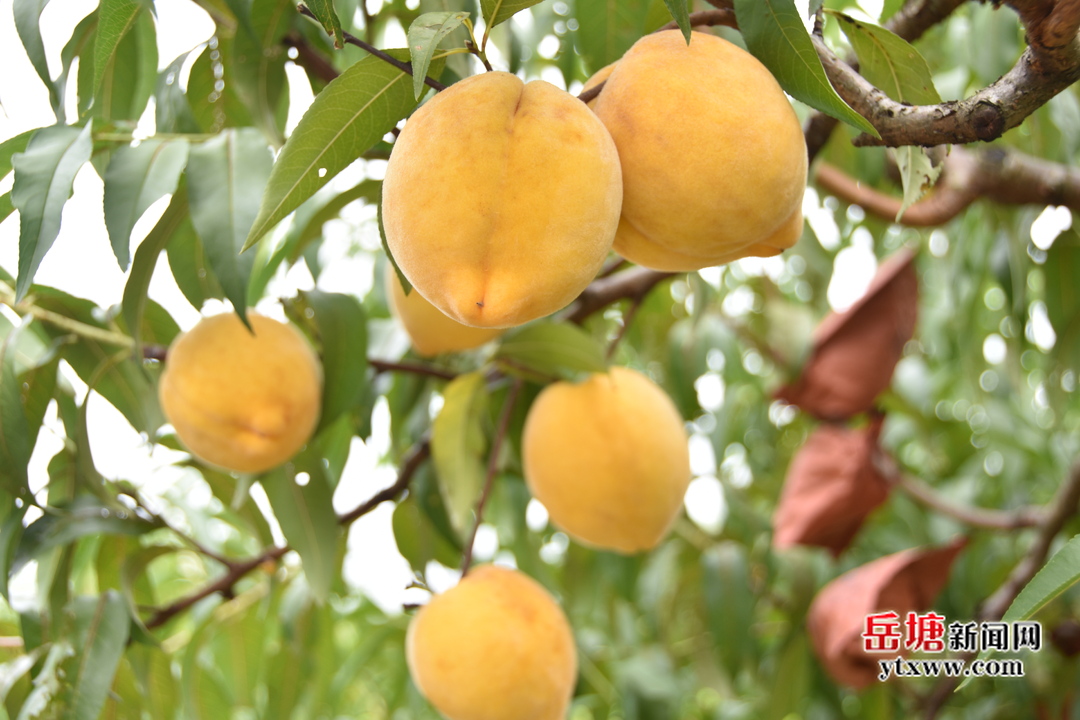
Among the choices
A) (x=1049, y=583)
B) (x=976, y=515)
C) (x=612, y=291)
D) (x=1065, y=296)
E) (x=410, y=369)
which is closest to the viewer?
(x=1049, y=583)

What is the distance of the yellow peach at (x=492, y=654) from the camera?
0.92 metres

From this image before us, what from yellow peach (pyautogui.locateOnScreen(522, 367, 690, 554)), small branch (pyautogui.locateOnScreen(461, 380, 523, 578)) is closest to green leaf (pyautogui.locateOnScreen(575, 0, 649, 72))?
yellow peach (pyautogui.locateOnScreen(522, 367, 690, 554))

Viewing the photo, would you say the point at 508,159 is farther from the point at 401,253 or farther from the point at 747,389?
the point at 747,389

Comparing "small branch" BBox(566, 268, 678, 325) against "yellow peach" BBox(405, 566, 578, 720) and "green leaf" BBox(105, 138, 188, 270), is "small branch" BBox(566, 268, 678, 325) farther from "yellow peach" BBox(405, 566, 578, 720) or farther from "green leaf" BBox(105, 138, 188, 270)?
"green leaf" BBox(105, 138, 188, 270)

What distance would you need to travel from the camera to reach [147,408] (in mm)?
1064

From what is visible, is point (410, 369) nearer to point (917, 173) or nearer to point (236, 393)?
point (236, 393)

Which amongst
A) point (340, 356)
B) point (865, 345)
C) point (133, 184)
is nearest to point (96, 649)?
point (340, 356)

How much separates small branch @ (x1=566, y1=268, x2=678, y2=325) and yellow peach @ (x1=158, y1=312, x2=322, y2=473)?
50 cm

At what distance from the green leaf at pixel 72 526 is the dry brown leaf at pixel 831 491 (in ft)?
3.42

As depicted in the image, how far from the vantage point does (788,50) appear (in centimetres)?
60

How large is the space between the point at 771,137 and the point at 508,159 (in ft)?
0.59

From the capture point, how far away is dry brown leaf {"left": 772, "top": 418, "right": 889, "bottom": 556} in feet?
4.95

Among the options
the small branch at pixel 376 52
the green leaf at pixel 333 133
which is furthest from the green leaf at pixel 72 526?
the small branch at pixel 376 52

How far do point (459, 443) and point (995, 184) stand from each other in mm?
853
